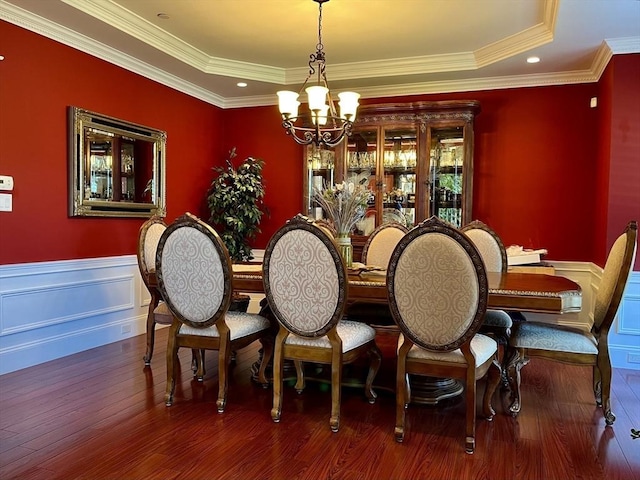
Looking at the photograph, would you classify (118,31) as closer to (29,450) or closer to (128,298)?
(128,298)

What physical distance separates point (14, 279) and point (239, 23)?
2542 millimetres

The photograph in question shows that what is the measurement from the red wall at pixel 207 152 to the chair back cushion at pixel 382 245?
54.4 inches

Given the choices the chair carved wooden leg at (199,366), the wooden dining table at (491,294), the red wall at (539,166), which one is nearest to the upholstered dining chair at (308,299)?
the wooden dining table at (491,294)

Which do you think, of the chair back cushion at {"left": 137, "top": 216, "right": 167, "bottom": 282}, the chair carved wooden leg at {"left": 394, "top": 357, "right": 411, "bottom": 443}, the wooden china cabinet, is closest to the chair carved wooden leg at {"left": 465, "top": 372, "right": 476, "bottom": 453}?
the chair carved wooden leg at {"left": 394, "top": 357, "right": 411, "bottom": 443}

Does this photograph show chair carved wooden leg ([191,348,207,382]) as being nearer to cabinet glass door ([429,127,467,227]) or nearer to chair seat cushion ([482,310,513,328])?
chair seat cushion ([482,310,513,328])

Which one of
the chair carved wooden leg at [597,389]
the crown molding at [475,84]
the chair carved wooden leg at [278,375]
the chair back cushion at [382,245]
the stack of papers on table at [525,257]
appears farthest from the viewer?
the crown molding at [475,84]

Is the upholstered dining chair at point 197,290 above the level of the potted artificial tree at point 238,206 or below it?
below

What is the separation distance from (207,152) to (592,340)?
4356mm

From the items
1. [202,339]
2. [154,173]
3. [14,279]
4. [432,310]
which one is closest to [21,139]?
[14,279]

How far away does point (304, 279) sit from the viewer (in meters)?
2.44

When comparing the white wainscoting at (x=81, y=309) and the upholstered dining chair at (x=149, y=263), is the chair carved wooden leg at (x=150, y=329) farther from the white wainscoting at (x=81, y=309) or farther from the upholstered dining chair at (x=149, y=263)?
the white wainscoting at (x=81, y=309)

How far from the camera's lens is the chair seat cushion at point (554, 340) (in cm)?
256

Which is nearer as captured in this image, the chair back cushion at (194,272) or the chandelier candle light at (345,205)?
the chair back cushion at (194,272)

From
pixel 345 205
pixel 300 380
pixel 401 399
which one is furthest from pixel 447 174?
pixel 401 399
